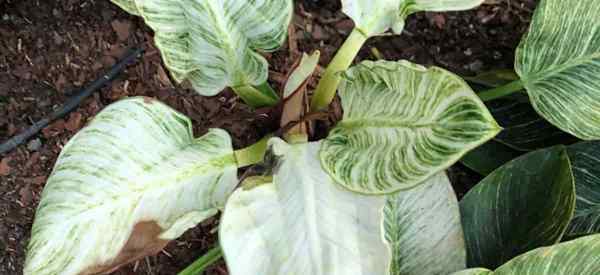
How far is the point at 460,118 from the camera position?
31.1 inches

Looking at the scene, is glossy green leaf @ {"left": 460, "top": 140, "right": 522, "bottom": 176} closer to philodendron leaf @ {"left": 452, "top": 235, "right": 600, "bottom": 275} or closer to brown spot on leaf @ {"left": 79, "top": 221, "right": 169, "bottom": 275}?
philodendron leaf @ {"left": 452, "top": 235, "right": 600, "bottom": 275}

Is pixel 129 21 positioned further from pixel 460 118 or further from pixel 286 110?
pixel 460 118

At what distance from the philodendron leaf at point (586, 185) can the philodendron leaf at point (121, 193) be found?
52cm

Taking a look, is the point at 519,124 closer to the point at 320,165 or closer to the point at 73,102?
the point at 320,165

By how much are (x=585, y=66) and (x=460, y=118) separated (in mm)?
291

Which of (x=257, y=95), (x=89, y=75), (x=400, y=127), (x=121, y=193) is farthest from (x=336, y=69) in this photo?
(x=89, y=75)

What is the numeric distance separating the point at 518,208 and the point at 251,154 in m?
0.37

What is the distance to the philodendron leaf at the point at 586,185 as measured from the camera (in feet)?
3.85

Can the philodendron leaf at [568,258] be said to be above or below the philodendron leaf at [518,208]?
above

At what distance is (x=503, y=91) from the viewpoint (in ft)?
3.76

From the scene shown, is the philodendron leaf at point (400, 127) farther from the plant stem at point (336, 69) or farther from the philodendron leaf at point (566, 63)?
the philodendron leaf at point (566, 63)

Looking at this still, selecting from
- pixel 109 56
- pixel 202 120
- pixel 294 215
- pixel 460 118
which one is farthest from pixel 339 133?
pixel 109 56

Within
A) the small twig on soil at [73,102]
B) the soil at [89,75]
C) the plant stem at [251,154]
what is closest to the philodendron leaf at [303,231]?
the plant stem at [251,154]

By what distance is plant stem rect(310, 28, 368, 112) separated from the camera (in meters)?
1.06
